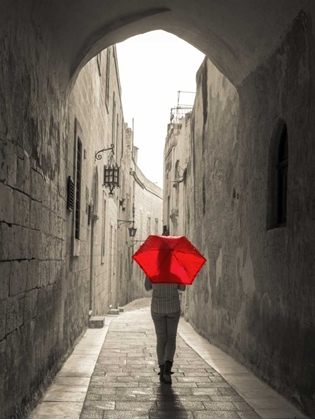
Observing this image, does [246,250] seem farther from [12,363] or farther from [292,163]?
[12,363]

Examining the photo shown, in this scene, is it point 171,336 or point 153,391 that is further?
point 171,336

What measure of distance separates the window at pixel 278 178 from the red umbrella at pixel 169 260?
0.99 meters

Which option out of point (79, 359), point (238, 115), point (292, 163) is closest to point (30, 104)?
point (292, 163)

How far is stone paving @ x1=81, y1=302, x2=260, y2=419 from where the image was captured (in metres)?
4.21

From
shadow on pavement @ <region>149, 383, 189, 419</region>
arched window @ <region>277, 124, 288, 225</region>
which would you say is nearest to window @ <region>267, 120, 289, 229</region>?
arched window @ <region>277, 124, 288, 225</region>

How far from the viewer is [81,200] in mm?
8211

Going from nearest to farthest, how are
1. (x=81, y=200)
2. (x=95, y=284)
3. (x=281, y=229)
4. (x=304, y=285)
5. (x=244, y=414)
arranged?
(x=244, y=414)
(x=304, y=285)
(x=281, y=229)
(x=81, y=200)
(x=95, y=284)

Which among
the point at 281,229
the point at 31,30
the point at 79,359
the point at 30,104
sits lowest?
the point at 79,359

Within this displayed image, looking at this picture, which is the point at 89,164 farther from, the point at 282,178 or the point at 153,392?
the point at 153,392

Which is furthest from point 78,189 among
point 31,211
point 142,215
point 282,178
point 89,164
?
point 142,215

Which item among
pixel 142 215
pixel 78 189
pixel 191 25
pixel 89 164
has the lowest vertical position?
pixel 78 189

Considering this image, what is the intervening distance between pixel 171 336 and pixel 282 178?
212 centimetres

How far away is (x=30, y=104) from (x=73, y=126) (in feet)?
10.5

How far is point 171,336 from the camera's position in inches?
214
